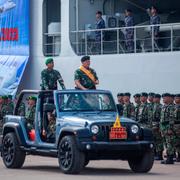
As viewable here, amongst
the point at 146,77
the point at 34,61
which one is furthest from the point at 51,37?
the point at 146,77

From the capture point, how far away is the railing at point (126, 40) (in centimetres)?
2439

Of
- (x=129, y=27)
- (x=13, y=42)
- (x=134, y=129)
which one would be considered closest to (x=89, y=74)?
(x=134, y=129)

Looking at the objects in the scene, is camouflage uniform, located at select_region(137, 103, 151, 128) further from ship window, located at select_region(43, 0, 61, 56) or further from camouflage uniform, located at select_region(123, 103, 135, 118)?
ship window, located at select_region(43, 0, 61, 56)

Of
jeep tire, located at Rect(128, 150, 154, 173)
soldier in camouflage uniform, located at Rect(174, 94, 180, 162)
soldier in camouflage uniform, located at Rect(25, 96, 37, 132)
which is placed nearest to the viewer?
jeep tire, located at Rect(128, 150, 154, 173)

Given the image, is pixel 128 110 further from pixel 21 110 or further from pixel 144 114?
pixel 21 110

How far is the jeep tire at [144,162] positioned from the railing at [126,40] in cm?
813

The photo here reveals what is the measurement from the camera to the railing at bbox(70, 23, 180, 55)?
960 inches

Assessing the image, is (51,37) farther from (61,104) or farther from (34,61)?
(61,104)

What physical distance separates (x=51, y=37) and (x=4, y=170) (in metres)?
12.0

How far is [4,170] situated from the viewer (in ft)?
54.0

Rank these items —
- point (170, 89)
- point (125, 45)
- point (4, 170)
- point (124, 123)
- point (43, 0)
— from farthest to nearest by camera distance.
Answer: point (43, 0) < point (125, 45) < point (170, 89) < point (4, 170) < point (124, 123)

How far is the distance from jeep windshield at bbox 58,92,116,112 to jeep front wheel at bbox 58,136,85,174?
2.88 feet

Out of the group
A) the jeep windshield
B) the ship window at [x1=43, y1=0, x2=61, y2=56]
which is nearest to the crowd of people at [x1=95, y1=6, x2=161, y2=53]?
the ship window at [x1=43, y1=0, x2=61, y2=56]

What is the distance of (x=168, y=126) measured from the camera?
59.3ft
